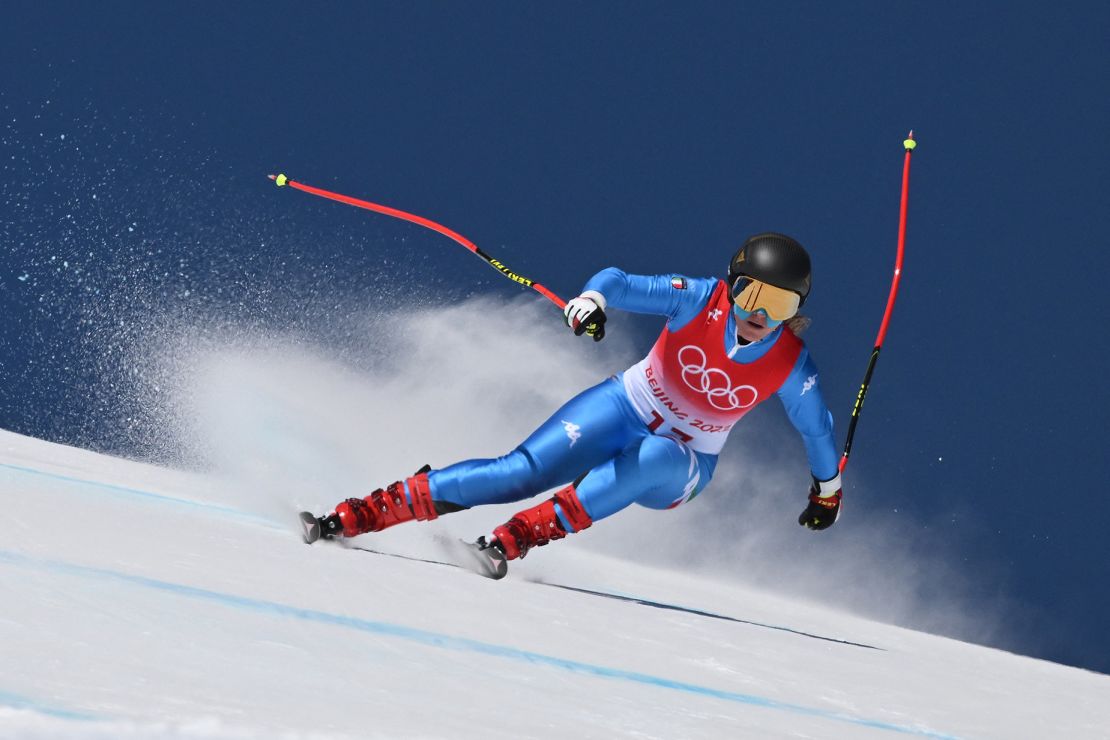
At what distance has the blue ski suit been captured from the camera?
8.08 ft

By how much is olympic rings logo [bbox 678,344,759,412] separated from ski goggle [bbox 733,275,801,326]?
0.47ft

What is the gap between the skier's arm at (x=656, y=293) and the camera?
8.39ft

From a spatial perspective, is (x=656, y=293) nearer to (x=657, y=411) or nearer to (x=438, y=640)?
(x=657, y=411)

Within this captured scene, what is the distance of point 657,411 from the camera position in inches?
105

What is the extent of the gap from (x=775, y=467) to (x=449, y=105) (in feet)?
5.32

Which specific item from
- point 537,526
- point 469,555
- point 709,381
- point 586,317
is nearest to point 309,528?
point 469,555

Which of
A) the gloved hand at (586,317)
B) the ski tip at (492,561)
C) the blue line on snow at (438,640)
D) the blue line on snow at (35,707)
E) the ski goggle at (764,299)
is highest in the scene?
the ski goggle at (764,299)

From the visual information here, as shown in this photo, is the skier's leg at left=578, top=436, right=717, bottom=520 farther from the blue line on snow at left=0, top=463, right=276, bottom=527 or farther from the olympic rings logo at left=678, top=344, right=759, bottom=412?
the blue line on snow at left=0, top=463, right=276, bottom=527

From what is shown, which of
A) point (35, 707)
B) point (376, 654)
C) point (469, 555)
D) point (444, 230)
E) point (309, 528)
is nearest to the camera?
point (35, 707)

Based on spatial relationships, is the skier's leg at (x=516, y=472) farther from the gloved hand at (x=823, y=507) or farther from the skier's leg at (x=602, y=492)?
the gloved hand at (x=823, y=507)

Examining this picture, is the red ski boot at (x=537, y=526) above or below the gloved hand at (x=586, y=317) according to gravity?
below

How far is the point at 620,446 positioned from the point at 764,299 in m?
0.46

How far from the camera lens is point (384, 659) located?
1169 mm

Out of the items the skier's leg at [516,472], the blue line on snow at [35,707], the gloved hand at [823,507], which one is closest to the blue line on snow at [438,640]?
the blue line on snow at [35,707]
